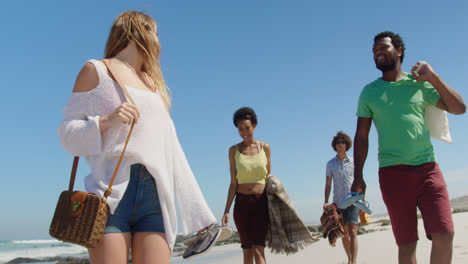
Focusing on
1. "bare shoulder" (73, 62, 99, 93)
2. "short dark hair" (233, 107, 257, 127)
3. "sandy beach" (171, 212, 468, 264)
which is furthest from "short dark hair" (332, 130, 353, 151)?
"bare shoulder" (73, 62, 99, 93)

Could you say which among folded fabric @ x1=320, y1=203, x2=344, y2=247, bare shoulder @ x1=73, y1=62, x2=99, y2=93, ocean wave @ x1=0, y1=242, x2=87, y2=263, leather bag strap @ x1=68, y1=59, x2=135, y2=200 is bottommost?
ocean wave @ x1=0, y1=242, x2=87, y2=263

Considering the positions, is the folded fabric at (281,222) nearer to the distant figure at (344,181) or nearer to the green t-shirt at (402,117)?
the distant figure at (344,181)

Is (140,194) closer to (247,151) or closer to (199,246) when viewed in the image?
(199,246)

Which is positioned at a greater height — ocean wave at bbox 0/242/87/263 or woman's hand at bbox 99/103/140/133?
woman's hand at bbox 99/103/140/133

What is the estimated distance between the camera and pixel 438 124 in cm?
395

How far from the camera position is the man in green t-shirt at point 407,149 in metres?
3.50

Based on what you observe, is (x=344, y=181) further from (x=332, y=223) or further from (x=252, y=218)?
(x=252, y=218)

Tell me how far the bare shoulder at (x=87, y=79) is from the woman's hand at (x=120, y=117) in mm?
211

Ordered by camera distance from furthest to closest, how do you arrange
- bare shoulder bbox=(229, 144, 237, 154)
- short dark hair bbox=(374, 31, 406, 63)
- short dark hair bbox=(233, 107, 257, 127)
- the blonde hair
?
short dark hair bbox=(233, 107, 257, 127), bare shoulder bbox=(229, 144, 237, 154), short dark hair bbox=(374, 31, 406, 63), the blonde hair

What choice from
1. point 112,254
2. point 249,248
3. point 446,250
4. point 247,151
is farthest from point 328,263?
point 112,254

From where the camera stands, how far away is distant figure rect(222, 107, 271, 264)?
6055mm

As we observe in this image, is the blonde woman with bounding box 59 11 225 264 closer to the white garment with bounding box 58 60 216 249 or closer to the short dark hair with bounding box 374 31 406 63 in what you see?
the white garment with bounding box 58 60 216 249

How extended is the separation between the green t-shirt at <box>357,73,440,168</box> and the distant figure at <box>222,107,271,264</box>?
8.47 ft

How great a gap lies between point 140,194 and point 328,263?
662 cm
